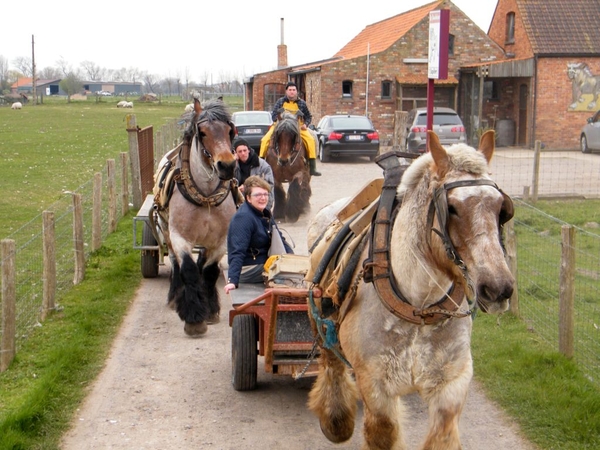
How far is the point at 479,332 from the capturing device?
8.52 metres

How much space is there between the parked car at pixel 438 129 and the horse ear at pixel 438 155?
23.5m

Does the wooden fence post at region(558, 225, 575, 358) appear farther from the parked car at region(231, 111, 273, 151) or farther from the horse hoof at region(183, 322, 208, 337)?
the parked car at region(231, 111, 273, 151)

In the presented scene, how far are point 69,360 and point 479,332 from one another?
157 inches

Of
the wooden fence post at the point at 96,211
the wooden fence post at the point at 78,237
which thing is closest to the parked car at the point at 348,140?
the wooden fence post at the point at 96,211

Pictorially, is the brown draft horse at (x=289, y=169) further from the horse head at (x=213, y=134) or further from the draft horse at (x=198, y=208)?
the horse head at (x=213, y=134)

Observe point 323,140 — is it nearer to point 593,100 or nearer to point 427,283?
point 593,100

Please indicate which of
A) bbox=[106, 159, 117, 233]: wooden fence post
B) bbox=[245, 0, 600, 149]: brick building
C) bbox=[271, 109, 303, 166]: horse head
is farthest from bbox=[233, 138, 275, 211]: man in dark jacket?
bbox=[245, 0, 600, 149]: brick building

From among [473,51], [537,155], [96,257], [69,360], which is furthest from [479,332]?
[473,51]

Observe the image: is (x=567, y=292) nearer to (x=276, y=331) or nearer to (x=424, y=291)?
(x=276, y=331)

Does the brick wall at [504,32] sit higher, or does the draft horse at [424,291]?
the brick wall at [504,32]

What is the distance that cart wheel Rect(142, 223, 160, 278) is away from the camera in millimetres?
11289

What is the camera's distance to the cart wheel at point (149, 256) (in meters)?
11.3

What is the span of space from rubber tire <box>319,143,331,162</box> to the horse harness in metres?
23.2

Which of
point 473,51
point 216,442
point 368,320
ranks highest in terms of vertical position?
point 473,51
